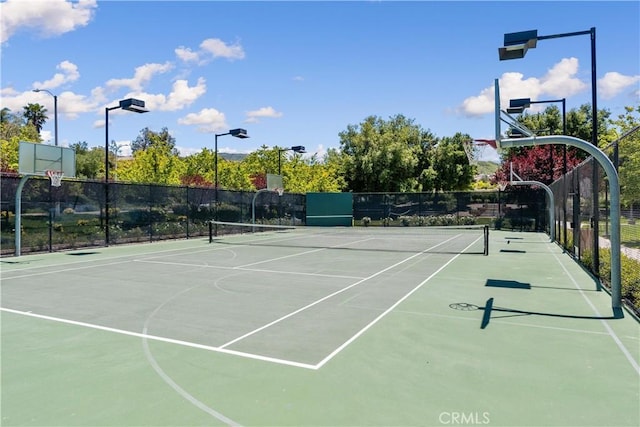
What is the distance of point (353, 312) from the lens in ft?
26.0

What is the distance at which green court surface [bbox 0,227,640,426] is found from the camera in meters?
4.20

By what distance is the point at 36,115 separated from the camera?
8038 centimetres

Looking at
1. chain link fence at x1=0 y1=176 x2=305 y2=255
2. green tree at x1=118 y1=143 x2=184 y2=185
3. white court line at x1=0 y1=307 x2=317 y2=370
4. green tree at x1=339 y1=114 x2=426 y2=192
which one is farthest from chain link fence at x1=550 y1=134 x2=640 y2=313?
green tree at x1=339 y1=114 x2=426 y2=192

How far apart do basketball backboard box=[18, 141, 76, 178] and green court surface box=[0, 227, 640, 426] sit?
664cm

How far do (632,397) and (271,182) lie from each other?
92.4ft

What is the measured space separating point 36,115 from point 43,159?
251 feet

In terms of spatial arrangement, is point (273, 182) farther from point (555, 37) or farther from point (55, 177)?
point (555, 37)

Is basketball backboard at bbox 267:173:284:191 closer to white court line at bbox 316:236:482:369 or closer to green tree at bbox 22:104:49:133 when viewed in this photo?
white court line at bbox 316:236:482:369

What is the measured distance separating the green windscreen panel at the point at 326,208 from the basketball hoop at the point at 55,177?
886 inches

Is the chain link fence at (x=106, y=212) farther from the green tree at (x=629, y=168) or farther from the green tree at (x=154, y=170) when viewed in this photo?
the green tree at (x=629, y=168)

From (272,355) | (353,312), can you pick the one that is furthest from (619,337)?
(272,355)

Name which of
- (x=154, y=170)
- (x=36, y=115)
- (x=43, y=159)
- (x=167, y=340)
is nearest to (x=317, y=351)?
(x=167, y=340)

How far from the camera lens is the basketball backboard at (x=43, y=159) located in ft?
54.2

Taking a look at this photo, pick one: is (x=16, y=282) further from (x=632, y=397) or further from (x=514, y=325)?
(x=632, y=397)
